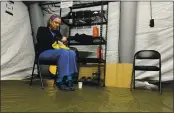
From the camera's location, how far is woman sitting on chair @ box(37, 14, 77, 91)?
8.63ft

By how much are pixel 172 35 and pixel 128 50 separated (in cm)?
68

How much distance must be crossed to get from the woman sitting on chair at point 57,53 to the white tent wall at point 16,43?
0.85 metres

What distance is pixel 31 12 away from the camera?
13.3 ft

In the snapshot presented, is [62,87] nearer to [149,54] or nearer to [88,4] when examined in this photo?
[149,54]

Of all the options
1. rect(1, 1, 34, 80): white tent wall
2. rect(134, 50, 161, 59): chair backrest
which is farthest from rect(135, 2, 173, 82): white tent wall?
rect(1, 1, 34, 80): white tent wall

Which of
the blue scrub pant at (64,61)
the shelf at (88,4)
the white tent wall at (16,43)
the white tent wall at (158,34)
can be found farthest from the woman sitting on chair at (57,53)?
the white tent wall at (158,34)

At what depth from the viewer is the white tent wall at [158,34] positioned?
342 cm

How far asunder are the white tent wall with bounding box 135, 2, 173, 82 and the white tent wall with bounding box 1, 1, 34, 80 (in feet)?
5.85

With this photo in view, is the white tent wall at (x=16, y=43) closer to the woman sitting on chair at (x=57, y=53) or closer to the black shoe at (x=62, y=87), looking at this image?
the woman sitting on chair at (x=57, y=53)

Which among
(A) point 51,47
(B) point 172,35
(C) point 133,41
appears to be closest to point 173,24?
(B) point 172,35

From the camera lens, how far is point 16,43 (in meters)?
3.64

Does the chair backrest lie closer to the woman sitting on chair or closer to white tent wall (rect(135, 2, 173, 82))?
white tent wall (rect(135, 2, 173, 82))

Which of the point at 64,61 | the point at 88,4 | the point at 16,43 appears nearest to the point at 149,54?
the point at 64,61

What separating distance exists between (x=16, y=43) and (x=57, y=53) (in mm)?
1227
